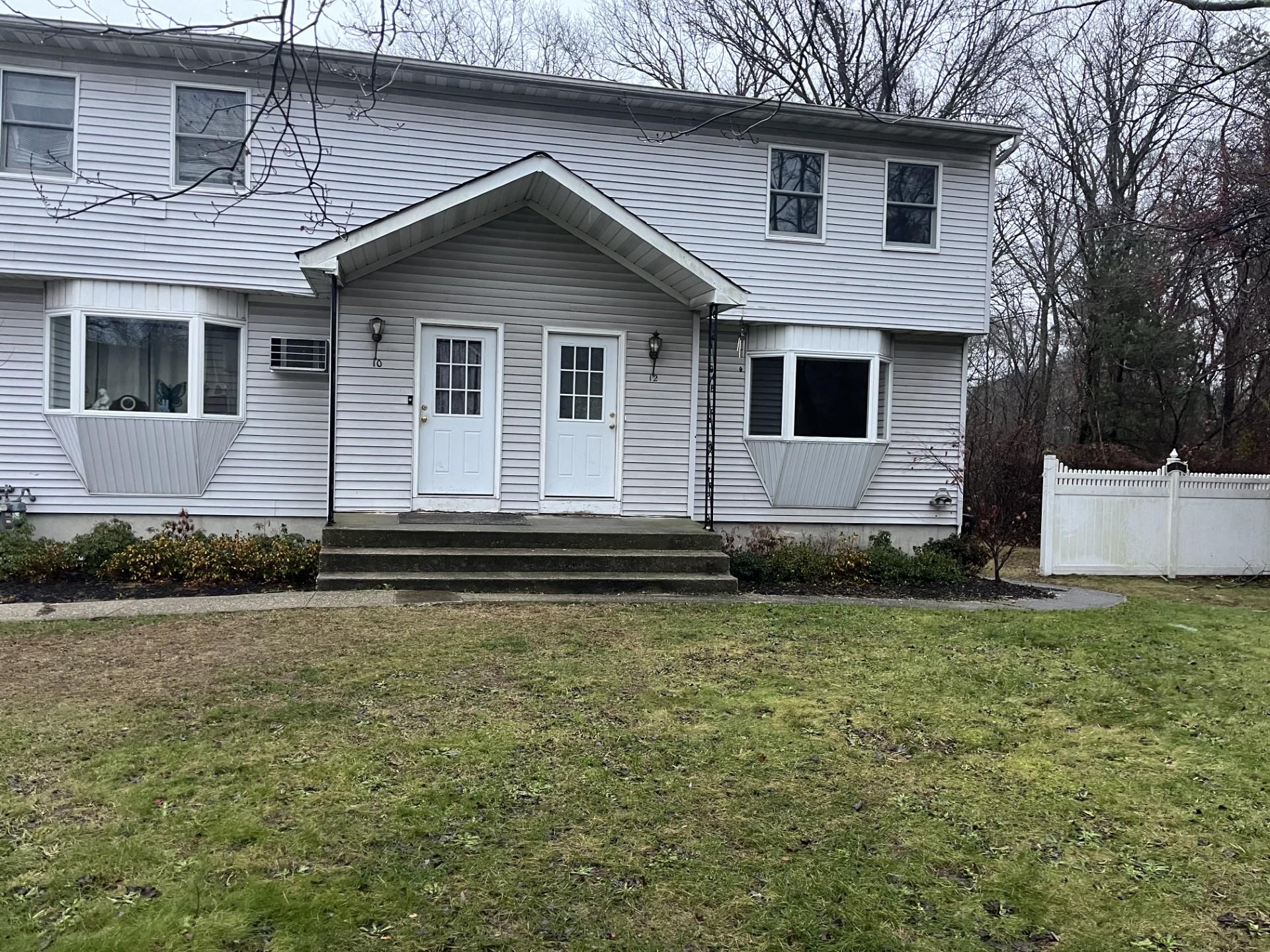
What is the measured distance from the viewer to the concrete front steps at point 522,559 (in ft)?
27.7

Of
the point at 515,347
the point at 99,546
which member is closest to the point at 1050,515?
the point at 515,347

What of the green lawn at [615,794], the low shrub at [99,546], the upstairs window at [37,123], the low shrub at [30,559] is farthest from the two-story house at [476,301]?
the green lawn at [615,794]

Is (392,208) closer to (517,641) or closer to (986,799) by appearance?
(517,641)

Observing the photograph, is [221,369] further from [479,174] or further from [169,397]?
[479,174]

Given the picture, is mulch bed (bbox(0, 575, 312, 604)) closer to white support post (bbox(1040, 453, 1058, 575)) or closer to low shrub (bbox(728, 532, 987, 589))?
low shrub (bbox(728, 532, 987, 589))

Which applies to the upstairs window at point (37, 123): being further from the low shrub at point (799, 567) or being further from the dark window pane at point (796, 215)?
the low shrub at point (799, 567)

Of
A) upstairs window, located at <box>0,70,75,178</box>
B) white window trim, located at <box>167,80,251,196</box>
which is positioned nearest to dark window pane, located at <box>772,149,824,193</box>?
white window trim, located at <box>167,80,251,196</box>

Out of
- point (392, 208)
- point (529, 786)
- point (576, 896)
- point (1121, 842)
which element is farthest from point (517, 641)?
point (392, 208)

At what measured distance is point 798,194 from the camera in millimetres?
11336

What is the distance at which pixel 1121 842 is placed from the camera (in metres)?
3.55

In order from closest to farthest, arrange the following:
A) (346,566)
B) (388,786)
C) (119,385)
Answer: (388,786)
(346,566)
(119,385)

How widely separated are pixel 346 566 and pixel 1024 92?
22188mm

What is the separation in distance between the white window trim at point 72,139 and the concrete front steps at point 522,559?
482 cm

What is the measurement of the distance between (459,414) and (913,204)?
6.63 m
